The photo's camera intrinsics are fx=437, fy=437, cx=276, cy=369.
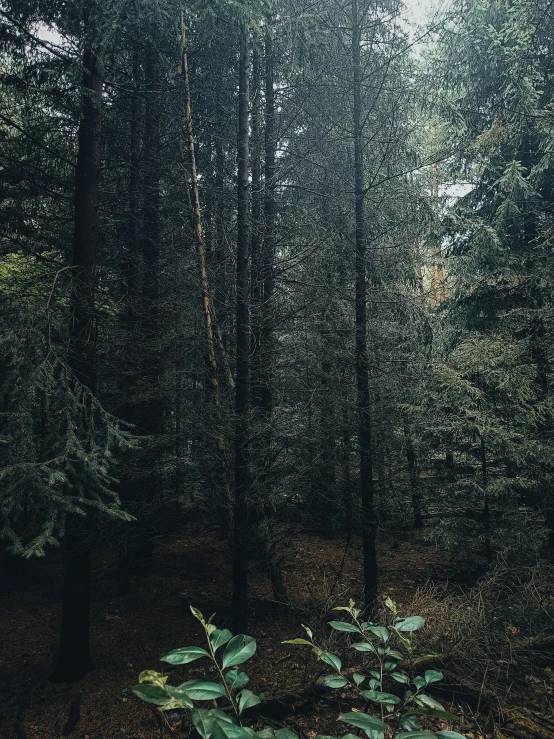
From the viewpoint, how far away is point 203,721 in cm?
103

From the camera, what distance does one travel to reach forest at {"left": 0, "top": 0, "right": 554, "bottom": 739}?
4902 mm

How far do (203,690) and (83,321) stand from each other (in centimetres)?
549

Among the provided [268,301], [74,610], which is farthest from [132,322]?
[74,610]

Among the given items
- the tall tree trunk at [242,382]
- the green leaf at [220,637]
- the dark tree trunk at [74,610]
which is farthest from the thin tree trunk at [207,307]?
the green leaf at [220,637]

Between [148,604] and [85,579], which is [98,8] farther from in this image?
[148,604]

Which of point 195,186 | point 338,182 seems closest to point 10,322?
point 195,186

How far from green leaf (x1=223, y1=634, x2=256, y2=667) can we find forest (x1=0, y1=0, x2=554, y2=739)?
267 centimetres

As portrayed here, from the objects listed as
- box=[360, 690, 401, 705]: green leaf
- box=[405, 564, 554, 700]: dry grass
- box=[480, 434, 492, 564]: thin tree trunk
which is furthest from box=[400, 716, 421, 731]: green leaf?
box=[480, 434, 492, 564]: thin tree trunk

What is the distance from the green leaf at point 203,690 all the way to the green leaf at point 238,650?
6cm

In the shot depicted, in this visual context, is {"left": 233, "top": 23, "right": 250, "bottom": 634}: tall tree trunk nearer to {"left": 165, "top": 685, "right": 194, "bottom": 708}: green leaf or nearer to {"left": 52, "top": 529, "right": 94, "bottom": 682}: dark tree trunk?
{"left": 52, "top": 529, "right": 94, "bottom": 682}: dark tree trunk

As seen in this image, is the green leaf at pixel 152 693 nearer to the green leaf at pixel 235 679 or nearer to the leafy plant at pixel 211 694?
the leafy plant at pixel 211 694

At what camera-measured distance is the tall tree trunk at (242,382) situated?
6.29 metres

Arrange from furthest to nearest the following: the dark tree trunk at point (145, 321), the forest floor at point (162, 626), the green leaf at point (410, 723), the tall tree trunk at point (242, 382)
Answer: the dark tree trunk at point (145, 321), the tall tree trunk at point (242, 382), the forest floor at point (162, 626), the green leaf at point (410, 723)

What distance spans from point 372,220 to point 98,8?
549 cm
